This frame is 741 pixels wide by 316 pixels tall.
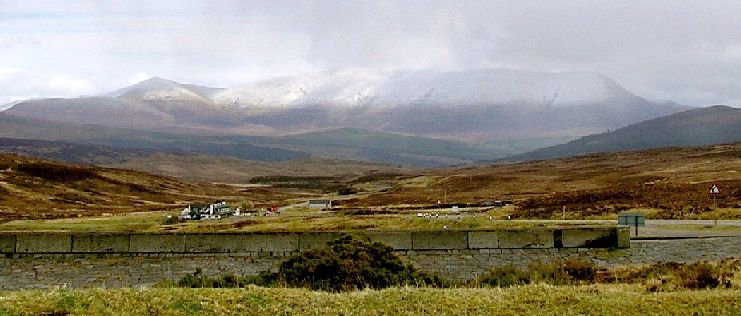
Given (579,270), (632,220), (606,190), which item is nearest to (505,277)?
(579,270)

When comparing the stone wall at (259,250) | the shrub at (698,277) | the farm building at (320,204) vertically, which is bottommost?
the farm building at (320,204)

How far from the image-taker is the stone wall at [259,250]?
33188mm

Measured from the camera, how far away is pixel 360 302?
16.7 meters

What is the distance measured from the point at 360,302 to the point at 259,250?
18.6 metres

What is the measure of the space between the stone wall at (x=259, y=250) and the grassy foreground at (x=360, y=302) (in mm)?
15439

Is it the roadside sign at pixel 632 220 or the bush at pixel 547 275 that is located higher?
the roadside sign at pixel 632 220

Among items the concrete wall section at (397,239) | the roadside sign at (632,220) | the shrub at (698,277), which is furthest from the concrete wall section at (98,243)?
the roadside sign at (632,220)

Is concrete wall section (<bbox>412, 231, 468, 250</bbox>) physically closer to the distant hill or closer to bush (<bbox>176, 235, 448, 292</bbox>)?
bush (<bbox>176, 235, 448, 292</bbox>)

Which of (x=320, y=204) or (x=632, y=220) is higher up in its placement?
(x=632, y=220)

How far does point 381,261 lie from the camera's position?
24.1m

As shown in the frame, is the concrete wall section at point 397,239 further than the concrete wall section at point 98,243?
No

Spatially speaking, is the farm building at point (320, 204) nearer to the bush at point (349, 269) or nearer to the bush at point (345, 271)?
the bush at point (345, 271)

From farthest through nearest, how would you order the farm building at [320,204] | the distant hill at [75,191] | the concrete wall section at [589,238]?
the distant hill at [75,191]
the farm building at [320,204]
the concrete wall section at [589,238]

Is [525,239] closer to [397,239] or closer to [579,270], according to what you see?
[397,239]
